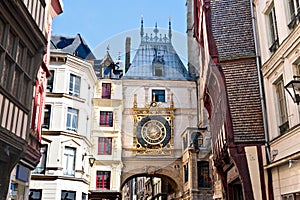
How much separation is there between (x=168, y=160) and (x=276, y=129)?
17012 millimetres

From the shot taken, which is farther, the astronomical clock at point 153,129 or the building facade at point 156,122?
the astronomical clock at point 153,129

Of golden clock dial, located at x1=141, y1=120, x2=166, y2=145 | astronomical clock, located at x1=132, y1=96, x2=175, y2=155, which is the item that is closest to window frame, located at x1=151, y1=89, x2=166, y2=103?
astronomical clock, located at x1=132, y1=96, x2=175, y2=155

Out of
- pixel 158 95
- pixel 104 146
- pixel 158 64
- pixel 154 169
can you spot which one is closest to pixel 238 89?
pixel 104 146

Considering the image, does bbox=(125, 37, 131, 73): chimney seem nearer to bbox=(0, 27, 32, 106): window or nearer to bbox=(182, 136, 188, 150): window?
bbox=(182, 136, 188, 150): window

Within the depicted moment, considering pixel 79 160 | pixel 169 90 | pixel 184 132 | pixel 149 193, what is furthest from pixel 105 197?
pixel 149 193

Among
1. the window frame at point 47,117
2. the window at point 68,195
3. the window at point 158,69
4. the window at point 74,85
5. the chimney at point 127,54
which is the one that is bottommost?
the window at point 68,195

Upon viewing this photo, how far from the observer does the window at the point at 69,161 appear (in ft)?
63.1

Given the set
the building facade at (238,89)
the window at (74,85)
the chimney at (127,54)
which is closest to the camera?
the building facade at (238,89)

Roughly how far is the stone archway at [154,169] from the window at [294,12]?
1830 centimetres

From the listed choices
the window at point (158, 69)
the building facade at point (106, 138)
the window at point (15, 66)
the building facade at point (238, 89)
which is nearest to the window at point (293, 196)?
the building facade at point (238, 89)

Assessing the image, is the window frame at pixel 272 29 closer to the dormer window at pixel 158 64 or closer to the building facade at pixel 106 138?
the building facade at pixel 106 138

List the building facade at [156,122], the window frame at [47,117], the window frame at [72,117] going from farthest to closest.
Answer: the building facade at [156,122] < the window frame at [72,117] < the window frame at [47,117]

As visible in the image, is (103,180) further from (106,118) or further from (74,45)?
(74,45)

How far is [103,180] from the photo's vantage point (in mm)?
23766
